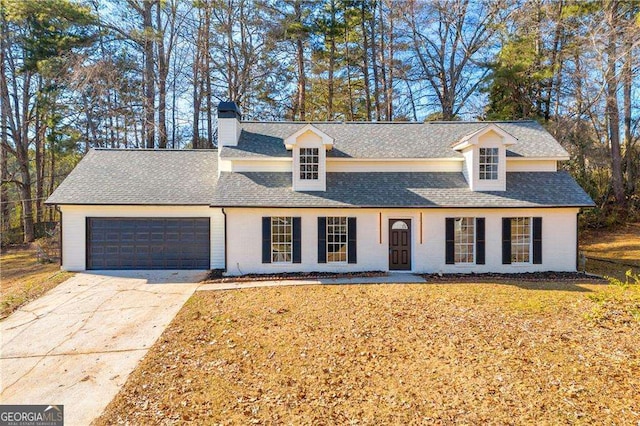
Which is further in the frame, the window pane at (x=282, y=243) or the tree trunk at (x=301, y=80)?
the tree trunk at (x=301, y=80)

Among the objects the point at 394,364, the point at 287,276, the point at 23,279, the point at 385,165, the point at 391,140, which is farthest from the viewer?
the point at 391,140

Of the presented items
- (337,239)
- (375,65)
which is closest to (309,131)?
(337,239)

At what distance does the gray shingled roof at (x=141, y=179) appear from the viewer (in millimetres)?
12453

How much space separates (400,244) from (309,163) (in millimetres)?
4871

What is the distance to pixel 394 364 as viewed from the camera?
561cm

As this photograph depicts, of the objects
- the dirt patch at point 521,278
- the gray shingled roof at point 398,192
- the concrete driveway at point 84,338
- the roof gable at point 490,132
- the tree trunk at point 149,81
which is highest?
the tree trunk at point 149,81

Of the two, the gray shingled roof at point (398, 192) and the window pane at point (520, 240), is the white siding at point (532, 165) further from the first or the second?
the window pane at point (520, 240)

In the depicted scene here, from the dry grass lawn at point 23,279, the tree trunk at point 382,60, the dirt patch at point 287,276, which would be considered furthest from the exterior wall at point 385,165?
the tree trunk at point 382,60

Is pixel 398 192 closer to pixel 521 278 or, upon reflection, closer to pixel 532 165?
pixel 521 278

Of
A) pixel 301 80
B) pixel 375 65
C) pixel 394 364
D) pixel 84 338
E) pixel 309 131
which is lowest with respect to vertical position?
pixel 84 338

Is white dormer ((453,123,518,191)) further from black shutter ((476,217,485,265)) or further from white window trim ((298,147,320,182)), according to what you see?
white window trim ((298,147,320,182))

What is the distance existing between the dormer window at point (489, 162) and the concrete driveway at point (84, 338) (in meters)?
11.9

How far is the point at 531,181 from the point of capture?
12.8 m

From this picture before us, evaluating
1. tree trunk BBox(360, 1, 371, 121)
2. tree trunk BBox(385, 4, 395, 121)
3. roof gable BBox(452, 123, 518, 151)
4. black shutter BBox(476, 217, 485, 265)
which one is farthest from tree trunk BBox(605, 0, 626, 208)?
tree trunk BBox(360, 1, 371, 121)
